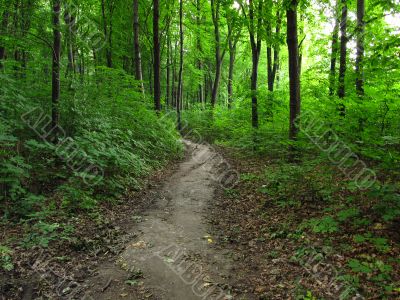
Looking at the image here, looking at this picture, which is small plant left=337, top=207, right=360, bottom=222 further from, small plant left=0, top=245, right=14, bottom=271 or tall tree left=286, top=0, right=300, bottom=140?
small plant left=0, top=245, right=14, bottom=271

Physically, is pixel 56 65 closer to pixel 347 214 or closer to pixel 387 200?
pixel 347 214

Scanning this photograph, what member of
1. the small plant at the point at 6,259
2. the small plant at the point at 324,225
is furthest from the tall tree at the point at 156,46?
the small plant at the point at 6,259

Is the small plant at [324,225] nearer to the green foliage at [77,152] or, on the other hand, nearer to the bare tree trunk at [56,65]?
the green foliage at [77,152]

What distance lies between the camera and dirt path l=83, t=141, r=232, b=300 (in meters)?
4.31

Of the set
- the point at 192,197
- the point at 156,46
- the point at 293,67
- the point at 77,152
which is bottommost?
the point at 192,197

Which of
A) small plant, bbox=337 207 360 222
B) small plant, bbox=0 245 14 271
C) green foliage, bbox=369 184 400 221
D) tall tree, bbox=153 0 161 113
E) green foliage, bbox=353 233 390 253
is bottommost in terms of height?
small plant, bbox=0 245 14 271

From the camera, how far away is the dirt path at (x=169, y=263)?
14.1ft

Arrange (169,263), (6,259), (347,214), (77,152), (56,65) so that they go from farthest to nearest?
(56,65)
(77,152)
(347,214)
(169,263)
(6,259)

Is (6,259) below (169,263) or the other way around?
the other way around

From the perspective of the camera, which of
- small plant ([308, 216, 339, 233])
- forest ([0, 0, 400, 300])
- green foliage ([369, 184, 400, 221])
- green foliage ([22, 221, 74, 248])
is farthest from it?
small plant ([308, 216, 339, 233])

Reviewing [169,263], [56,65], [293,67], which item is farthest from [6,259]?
[293,67]

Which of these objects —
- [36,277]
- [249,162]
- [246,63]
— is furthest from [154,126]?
[246,63]

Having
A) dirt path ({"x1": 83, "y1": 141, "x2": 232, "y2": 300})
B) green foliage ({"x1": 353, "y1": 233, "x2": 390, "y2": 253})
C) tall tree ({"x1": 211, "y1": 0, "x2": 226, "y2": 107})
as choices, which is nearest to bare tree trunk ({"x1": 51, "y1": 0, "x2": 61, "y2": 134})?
dirt path ({"x1": 83, "y1": 141, "x2": 232, "y2": 300})

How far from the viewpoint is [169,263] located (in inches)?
197
